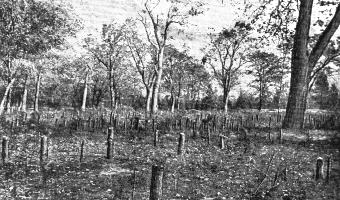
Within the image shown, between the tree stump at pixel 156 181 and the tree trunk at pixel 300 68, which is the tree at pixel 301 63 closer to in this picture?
the tree trunk at pixel 300 68

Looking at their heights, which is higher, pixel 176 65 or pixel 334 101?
pixel 176 65

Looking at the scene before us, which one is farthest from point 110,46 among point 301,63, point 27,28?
point 301,63

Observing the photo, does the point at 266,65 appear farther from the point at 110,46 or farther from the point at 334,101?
the point at 110,46

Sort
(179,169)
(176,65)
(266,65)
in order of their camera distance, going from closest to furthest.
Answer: (179,169)
(266,65)
(176,65)

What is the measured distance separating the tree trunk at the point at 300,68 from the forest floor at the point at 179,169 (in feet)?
4.06

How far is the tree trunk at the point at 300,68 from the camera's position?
44.4 feet

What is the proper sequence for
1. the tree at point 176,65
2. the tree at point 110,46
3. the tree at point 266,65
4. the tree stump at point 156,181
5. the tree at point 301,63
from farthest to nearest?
the tree at point 176,65 → the tree at point 266,65 → the tree at point 110,46 → the tree at point 301,63 → the tree stump at point 156,181

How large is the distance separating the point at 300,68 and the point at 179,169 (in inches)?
294

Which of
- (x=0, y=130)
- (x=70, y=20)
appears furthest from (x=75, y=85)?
(x=0, y=130)

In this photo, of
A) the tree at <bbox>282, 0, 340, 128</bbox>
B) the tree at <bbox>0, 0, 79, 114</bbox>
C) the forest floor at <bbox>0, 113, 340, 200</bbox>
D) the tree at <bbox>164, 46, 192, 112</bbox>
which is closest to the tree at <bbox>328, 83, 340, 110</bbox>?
the tree at <bbox>282, 0, 340, 128</bbox>

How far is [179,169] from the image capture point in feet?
32.2


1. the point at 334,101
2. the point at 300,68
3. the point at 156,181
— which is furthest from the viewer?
the point at 334,101

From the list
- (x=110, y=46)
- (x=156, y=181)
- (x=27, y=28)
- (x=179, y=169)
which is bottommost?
(x=179, y=169)

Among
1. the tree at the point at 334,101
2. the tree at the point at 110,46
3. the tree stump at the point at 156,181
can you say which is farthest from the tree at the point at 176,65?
the tree stump at the point at 156,181
